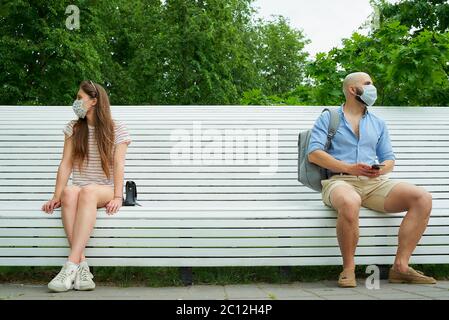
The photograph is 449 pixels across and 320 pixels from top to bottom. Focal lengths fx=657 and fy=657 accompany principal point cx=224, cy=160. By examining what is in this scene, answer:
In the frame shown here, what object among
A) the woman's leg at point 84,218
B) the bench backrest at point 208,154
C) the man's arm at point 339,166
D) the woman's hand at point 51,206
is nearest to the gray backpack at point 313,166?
the man's arm at point 339,166

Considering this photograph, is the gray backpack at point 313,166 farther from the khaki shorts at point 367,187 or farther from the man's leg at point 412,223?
the man's leg at point 412,223

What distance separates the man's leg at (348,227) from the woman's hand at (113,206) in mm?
1536

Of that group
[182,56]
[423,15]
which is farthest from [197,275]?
[182,56]

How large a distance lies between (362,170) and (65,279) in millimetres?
2156

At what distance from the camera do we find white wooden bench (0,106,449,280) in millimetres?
4562

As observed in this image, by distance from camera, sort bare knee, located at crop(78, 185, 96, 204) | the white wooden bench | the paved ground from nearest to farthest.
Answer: the paved ground → bare knee, located at crop(78, 185, 96, 204) → the white wooden bench

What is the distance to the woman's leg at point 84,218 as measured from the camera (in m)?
4.32

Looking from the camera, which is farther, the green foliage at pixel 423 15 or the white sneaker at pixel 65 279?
the green foliage at pixel 423 15

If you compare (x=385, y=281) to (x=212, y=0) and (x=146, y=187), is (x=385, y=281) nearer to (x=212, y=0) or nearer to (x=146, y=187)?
(x=146, y=187)

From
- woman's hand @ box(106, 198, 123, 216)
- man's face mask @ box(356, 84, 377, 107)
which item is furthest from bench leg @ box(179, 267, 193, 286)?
man's face mask @ box(356, 84, 377, 107)

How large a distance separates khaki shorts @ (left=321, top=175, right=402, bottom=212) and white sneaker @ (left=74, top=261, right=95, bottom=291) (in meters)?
1.74

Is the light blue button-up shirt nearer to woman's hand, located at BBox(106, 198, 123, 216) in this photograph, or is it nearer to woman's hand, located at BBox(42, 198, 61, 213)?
woman's hand, located at BBox(106, 198, 123, 216)

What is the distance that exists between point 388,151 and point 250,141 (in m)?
1.99

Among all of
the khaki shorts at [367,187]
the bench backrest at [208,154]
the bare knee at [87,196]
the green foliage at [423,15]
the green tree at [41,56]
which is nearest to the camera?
the bare knee at [87,196]
